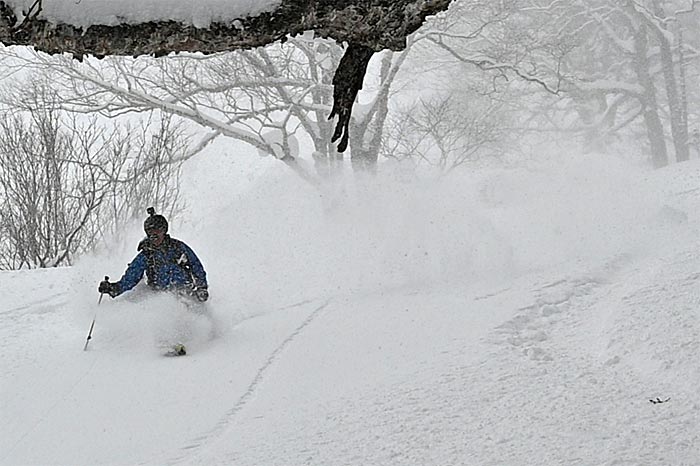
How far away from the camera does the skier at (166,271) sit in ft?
27.7

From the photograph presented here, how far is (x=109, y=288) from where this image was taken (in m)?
8.45

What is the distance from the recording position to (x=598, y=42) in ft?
98.3

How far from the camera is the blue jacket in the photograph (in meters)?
8.48

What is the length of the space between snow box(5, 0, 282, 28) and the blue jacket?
5410 millimetres

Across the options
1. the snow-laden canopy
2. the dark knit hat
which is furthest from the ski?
the snow-laden canopy

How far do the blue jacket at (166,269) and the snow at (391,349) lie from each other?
0.20 meters

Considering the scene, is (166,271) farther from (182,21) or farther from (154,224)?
A: (182,21)

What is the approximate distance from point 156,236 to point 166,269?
0.37 metres

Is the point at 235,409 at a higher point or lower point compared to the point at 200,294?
lower

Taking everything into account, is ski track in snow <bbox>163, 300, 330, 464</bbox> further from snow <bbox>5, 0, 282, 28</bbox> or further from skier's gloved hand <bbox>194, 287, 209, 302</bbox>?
snow <bbox>5, 0, 282, 28</bbox>

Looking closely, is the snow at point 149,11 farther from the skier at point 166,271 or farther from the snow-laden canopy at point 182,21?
the skier at point 166,271

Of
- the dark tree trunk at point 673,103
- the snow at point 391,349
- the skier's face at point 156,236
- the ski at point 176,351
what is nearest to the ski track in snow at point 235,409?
the snow at point 391,349

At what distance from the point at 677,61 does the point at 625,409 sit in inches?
974

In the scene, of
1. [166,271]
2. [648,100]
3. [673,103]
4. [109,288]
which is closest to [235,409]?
[166,271]
